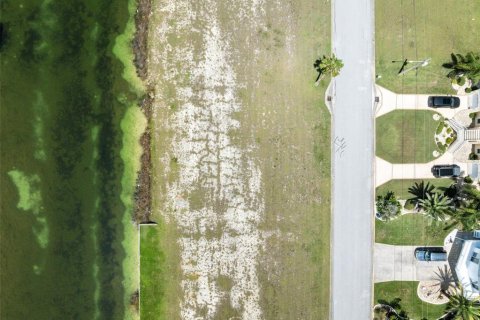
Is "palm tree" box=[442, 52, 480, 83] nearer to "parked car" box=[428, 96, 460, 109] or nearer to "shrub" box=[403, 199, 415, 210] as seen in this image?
"parked car" box=[428, 96, 460, 109]

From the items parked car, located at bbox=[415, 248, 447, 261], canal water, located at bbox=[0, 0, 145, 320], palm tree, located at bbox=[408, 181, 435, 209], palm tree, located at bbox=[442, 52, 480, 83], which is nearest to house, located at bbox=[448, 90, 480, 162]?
palm tree, located at bbox=[442, 52, 480, 83]

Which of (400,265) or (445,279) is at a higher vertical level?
(400,265)

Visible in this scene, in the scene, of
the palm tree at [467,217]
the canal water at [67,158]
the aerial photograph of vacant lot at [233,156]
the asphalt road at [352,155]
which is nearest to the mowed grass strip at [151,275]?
the aerial photograph of vacant lot at [233,156]

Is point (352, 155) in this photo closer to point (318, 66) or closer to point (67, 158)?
point (318, 66)

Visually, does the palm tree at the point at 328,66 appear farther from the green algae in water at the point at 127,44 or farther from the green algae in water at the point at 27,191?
the green algae in water at the point at 27,191

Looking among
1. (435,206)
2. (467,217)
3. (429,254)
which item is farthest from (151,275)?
(467,217)

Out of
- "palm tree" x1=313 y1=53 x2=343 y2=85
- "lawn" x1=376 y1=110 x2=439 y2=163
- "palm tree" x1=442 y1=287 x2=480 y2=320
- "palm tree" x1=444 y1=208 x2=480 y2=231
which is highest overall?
"palm tree" x1=313 y1=53 x2=343 y2=85

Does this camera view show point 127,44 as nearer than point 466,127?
Yes
